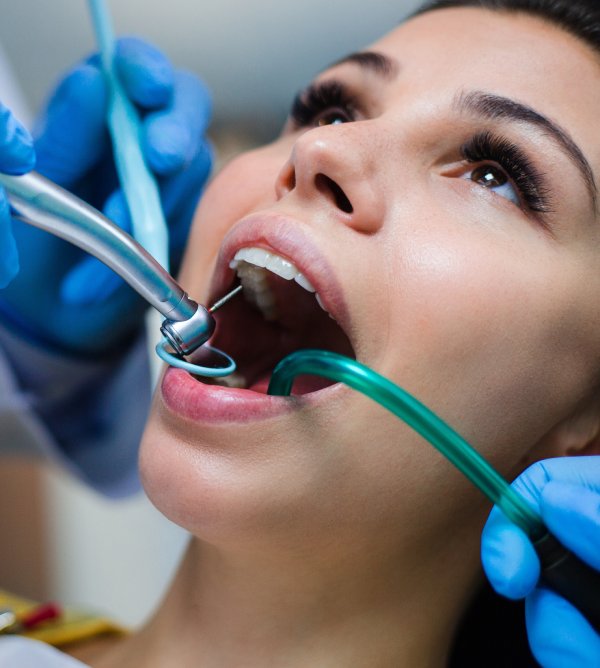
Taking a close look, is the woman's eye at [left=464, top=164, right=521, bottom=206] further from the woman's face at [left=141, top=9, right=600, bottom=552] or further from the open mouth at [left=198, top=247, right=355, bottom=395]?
the open mouth at [left=198, top=247, right=355, bottom=395]

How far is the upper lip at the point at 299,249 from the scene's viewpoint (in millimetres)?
783

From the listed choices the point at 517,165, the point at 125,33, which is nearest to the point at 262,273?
the point at 517,165

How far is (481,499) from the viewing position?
2.96 ft

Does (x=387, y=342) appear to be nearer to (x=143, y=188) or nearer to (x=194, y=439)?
(x=194, y=439)

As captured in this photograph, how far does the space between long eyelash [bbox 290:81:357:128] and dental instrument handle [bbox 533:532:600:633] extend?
0.54m

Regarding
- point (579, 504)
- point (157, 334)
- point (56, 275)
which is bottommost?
point (157, 334)

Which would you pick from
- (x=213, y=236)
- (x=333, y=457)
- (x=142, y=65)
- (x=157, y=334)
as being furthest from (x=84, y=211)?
(x=157, y=334)

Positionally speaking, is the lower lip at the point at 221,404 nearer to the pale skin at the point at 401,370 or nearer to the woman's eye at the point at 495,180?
the pale skin at the point at 401,370

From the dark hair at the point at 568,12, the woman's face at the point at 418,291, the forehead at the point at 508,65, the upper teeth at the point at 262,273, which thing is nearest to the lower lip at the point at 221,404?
the woman's face at the point at 418,291

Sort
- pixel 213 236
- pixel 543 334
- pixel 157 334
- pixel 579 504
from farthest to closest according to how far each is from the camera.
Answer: pixel 157 334
pixel 213 236
pixel 543 334
pixel 579 504

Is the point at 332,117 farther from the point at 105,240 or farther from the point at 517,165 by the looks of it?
the point at 105,240

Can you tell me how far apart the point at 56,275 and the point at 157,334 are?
527mm

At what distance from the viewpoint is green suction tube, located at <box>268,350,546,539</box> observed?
28.3 inches

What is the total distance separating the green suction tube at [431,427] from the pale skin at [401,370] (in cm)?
5
